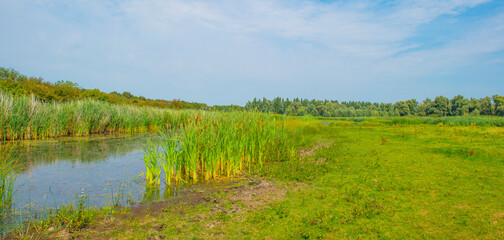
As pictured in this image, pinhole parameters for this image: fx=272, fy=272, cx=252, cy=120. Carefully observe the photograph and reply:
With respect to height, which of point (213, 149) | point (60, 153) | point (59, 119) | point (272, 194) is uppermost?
point (59, 119)

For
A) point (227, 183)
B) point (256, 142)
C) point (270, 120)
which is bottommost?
point (227, 183)

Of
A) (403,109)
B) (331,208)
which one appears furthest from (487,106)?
(331,208)

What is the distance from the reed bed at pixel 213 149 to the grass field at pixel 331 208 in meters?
0.65

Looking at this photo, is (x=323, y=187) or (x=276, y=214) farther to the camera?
(x=323, y=187)

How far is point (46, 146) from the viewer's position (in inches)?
432

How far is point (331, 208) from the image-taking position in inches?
175

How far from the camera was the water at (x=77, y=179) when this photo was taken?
4.94m

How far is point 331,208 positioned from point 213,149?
320 cm

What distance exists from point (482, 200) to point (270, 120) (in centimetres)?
634

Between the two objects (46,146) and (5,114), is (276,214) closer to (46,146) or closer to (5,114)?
(46,146)

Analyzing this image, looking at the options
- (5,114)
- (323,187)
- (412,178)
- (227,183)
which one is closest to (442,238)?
(323,187)

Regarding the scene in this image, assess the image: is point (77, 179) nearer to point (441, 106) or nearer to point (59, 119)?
point (59, 119)

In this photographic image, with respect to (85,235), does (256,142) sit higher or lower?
higher

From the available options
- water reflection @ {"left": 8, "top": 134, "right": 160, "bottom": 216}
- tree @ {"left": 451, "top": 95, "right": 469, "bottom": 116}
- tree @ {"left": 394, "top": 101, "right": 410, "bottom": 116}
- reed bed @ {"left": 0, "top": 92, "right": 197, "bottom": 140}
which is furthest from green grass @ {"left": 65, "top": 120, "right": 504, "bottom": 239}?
tree @ {"left": 394, "top": 101, "right": 410, "bottom": 116}
